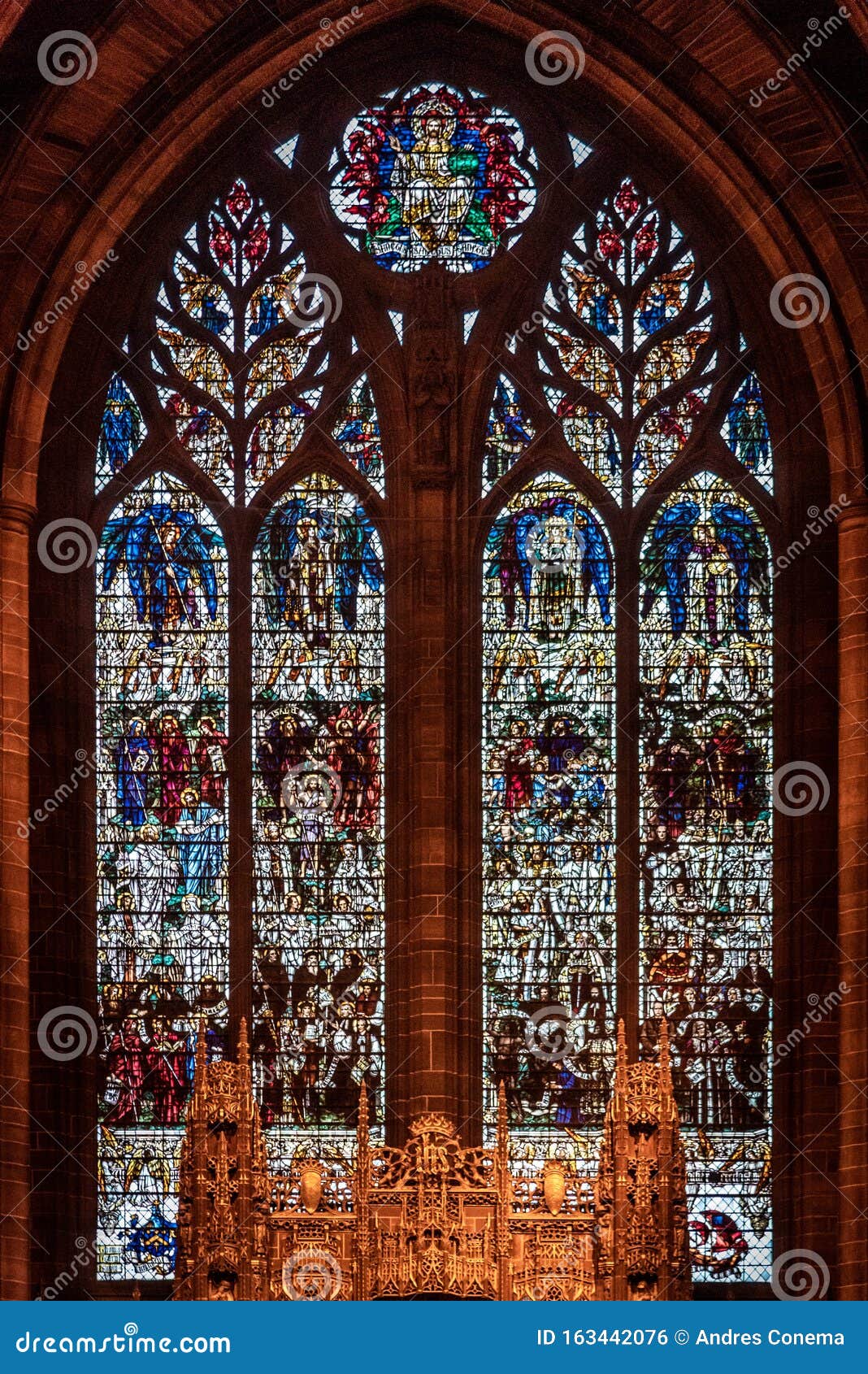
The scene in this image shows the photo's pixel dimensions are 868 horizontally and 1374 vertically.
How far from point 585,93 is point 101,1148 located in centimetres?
899

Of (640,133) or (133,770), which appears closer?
(133,770)

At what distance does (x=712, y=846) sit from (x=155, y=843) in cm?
421

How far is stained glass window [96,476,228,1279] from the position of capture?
27.5 m

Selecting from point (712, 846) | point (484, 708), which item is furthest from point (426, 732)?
point (712, 846)

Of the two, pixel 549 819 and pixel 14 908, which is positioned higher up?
pixel 549 819

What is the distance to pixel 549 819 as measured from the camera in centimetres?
2831

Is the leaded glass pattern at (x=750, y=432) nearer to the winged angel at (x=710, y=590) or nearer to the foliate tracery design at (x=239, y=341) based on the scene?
the winged angel at (x=710, y=590)

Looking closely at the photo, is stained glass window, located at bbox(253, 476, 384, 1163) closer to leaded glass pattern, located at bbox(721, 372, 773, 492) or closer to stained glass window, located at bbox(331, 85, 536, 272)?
stained glass window, located at bbox(331, 85, 536, 272)

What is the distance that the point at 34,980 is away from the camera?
27.5 m

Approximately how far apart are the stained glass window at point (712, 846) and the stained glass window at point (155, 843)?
10.8 ft

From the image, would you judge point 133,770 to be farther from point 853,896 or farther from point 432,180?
point 853,896

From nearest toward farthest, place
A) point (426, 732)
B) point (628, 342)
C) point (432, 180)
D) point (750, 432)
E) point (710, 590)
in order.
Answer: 1. point (426, 732)
2. point (710, 590)
3. point (750, 432)
4. point (628, 342)
5. point (432, 180)

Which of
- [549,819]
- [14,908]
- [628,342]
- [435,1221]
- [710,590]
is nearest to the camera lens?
[435,1221]

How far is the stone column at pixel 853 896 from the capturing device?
2609 centimetres
